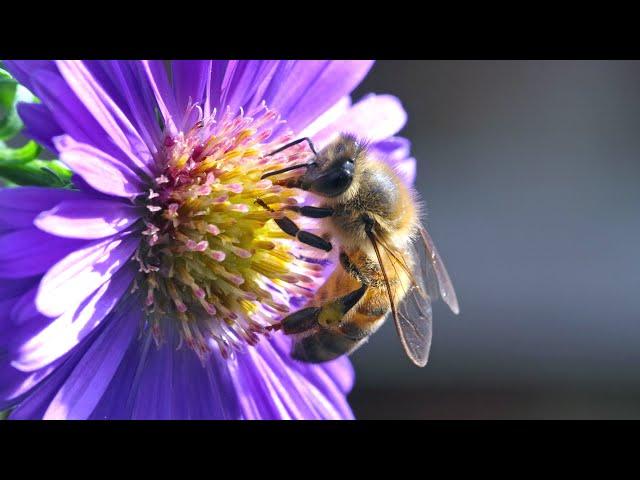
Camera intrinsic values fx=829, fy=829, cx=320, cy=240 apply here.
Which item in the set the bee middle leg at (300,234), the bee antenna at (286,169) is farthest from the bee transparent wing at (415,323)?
the bee antenna at (286,169)

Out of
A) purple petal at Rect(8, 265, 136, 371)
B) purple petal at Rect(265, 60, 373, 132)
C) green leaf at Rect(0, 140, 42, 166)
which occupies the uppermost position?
purple petal at Rect(265, 60, 373, 132)

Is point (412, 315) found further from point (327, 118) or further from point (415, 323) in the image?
point (327, 118)

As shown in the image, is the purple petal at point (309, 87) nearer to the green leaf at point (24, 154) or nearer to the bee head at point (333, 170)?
the bee head at point (333, 170)

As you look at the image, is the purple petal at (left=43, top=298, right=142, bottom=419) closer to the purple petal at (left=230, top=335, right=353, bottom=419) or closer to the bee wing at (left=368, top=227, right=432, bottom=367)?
the purple petal at (left=230, top=335, right=353, bottom=419)

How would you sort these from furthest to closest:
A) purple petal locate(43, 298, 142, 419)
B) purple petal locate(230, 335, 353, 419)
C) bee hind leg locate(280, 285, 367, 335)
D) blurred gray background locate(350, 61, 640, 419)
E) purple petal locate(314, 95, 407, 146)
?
1. blurred gray background locate(350, 61, 640, 419)
2. purple petal locate(314, 95, 407, 146)
3. purple petal locate(230, 335, 353, 419)
4. bee hind leg locate(280, 285, 367, 335)
5. purple petal locate(43, 298, 142, 419)

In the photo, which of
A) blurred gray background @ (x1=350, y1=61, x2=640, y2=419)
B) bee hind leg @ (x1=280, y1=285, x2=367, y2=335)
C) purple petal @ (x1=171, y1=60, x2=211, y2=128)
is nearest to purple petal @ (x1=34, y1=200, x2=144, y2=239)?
purple petal @ (x1=171, y1=60, x2=211, y2=128)

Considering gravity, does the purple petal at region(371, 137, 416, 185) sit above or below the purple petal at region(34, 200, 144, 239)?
above

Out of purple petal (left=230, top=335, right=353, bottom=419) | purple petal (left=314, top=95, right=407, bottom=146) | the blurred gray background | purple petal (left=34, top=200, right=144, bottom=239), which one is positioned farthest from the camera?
the blurred gray background

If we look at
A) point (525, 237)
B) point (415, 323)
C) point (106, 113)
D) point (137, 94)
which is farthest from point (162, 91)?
point (525, 237)
